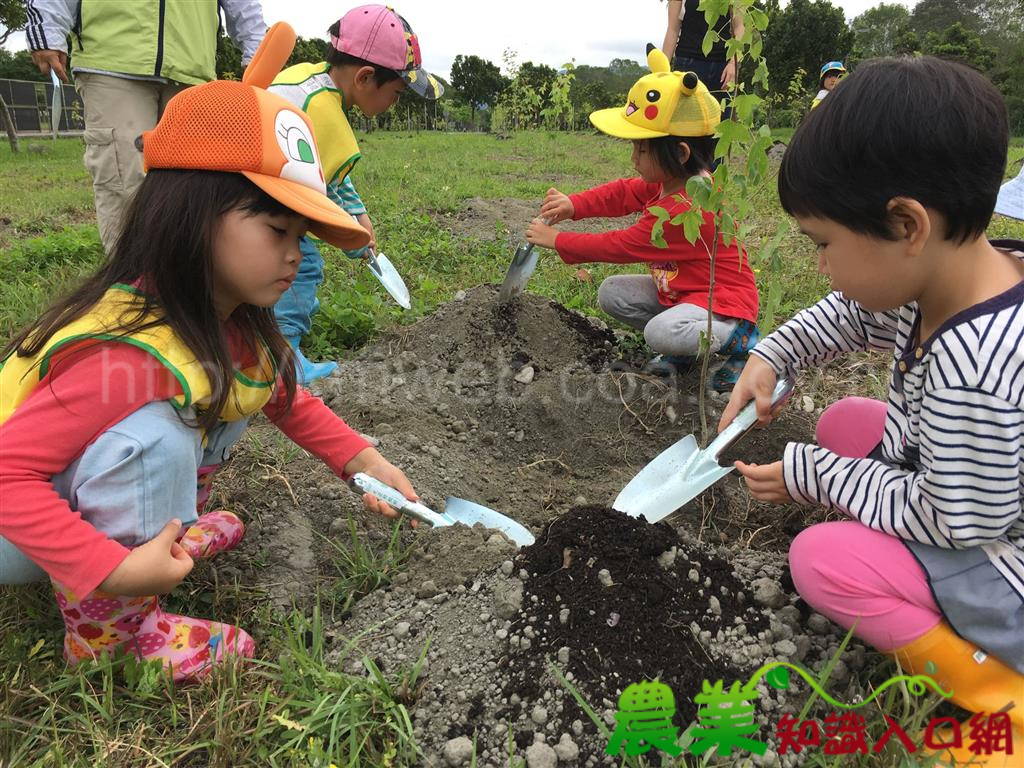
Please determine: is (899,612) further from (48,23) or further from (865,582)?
(48,23)

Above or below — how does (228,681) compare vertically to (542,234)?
below

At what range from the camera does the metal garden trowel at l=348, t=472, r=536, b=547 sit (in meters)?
1.54

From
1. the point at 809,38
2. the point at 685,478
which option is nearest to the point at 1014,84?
the point at 809,38

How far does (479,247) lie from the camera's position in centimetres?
418

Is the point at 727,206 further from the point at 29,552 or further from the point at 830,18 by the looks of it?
the point at 830,18

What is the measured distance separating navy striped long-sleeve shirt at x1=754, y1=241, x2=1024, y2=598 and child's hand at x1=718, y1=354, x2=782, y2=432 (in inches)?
13.4

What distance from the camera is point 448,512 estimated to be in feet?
5.77

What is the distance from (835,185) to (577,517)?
2.62 feet

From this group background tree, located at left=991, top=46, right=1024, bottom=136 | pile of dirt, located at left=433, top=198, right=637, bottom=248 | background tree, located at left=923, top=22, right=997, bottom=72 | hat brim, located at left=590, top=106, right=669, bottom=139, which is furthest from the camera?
background tree, located at left=923, top=22, right=997, bottom=72

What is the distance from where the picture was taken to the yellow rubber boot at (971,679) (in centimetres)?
114

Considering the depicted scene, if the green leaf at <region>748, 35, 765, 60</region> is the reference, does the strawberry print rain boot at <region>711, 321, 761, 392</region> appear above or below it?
below

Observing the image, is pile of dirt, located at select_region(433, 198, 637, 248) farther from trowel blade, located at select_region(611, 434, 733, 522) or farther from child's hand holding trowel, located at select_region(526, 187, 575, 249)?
trowel blade, located at select_region(611, 434, 733, 522)

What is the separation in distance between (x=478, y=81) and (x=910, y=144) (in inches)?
1471

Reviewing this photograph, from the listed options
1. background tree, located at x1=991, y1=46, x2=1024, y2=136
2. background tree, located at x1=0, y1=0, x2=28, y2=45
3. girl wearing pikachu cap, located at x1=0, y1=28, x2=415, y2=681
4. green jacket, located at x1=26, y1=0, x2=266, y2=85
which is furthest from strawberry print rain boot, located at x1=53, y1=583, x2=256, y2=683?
background tree, located at x1=991, y1=46, x2=1024, y2=136
